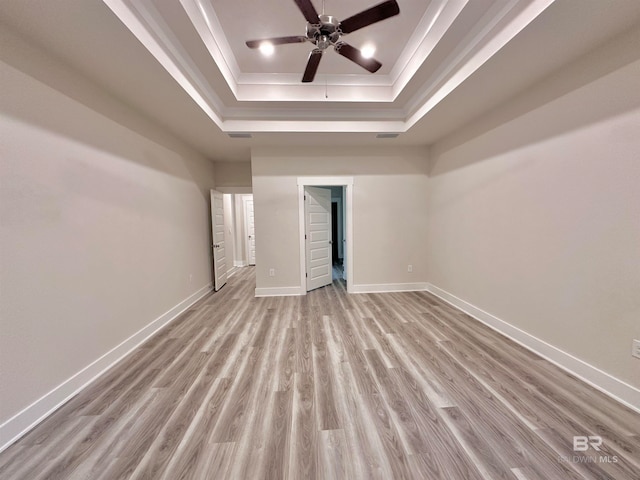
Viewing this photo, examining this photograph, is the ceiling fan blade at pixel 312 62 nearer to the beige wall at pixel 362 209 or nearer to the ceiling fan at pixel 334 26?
the ceiling fan at pixel 334 26

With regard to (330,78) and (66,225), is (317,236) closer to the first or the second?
(330,78)

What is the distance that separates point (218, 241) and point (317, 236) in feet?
6.67

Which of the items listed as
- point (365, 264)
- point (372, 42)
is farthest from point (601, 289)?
point (372, 42)

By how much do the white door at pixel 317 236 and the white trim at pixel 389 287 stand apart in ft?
2.52

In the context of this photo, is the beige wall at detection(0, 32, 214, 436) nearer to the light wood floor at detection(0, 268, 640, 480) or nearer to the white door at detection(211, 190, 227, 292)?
the light wood floor at detection(0, 268, 640, 480)

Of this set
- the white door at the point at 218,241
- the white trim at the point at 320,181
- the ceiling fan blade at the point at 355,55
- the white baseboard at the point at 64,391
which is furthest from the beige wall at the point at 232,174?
the ceiling fan blade at the point at 355,55

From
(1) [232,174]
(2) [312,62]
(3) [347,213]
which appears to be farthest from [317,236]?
(2) [312,62]

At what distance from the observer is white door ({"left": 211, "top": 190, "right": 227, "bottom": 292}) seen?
14.5 feet

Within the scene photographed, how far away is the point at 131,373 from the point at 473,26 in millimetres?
4208

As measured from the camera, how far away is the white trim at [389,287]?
13.8 ft

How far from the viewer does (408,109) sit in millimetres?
3234

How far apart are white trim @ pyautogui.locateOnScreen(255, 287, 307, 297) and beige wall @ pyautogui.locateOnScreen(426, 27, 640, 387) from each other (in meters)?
2.73

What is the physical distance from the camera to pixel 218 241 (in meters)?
4.60

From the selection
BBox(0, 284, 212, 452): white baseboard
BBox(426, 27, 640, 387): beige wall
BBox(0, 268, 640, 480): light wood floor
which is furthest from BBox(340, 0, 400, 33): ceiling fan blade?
BBox(0, 284, 212, 452): white baseboard
